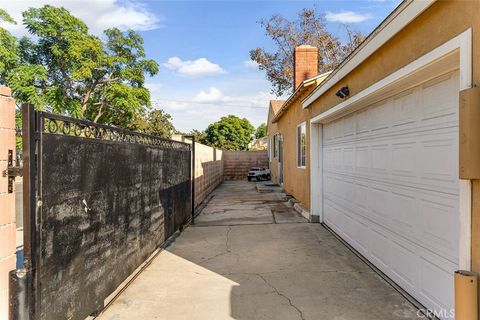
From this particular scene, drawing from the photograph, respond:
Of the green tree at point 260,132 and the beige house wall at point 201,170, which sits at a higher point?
the green tree at point 260,132

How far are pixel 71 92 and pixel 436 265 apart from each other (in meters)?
26.7

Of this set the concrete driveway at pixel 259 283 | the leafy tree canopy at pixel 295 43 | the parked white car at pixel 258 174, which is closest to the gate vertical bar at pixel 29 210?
the concrete driveway at pixel 259 283

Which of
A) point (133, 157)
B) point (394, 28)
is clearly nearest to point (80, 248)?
point (133, 157)

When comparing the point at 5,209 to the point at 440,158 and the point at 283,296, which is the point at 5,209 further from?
the point at 440,158

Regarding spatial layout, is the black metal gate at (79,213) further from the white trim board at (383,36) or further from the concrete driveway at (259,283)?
the white trim board at (383,36)

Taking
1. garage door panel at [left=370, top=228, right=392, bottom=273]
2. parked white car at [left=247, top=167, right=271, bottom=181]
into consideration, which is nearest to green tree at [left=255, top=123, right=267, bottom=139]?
parked white car at [left=247, top=167, right=271, bottom=181]

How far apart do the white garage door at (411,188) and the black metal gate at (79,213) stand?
350 centimetres

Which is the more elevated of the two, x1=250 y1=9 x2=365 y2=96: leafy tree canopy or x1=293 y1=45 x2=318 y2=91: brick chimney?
x1=250 y1=9 x2=365 y2=96: leafy tree canopy

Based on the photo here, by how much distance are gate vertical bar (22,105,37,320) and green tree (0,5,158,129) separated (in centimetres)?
2157

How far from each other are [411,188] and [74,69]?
24.6m

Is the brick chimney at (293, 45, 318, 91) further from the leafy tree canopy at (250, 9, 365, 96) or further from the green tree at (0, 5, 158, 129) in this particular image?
the leafy tree canopy at (250, 9, 365, 96)

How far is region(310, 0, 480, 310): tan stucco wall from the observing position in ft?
8.29

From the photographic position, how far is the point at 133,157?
469cm

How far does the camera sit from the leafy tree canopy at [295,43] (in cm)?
A: 2878
